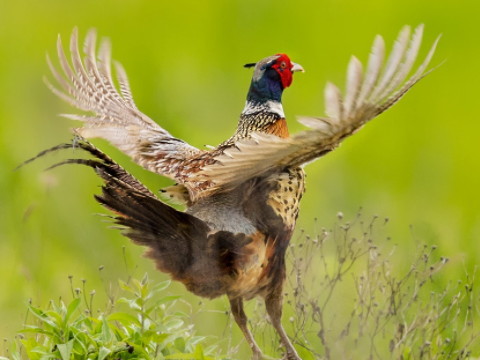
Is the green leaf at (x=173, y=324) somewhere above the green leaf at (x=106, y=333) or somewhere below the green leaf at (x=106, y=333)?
above

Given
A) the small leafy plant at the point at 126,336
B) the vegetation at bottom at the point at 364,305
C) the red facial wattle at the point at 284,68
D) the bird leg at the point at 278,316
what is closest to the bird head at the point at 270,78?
the red facial wattle at the point at 284,68

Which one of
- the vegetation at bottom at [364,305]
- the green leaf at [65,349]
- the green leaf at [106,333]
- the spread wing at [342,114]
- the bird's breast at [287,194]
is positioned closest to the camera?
the green leaf at [65,349]

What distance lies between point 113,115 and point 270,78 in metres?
0.74

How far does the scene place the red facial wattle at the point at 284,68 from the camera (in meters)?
4.08

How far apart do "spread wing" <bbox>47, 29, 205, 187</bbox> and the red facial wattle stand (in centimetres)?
44

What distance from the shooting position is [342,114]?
10.4ft

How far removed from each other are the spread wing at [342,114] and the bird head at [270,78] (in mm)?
593

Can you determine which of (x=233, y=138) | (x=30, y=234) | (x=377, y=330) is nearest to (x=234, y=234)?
(x=233, y=138)

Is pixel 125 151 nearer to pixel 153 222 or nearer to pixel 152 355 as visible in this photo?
pixel 153 222

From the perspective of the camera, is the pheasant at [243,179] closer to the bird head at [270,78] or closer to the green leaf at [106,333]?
the bird head at [270,78]

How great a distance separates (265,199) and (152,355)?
0.89 m

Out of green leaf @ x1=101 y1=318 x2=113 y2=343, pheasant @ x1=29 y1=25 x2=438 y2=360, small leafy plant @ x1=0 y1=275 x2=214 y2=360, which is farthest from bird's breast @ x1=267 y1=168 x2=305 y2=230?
green leaf @ x1=101 y1=318 x2=113 y2=343

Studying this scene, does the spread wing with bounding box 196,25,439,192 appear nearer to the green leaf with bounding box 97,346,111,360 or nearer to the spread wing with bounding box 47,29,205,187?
the spread wing with bounding box 47,29,205,187

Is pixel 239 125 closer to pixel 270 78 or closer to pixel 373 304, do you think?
pixel 270 78
